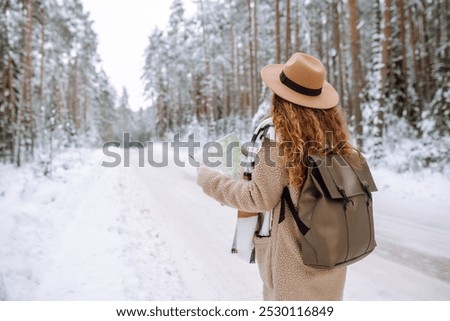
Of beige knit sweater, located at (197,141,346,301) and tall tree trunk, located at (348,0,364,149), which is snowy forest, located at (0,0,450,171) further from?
beige knit sweater, located at (197,141,346,301)

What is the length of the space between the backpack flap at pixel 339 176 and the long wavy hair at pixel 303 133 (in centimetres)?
6

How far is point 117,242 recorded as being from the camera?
17.3ft

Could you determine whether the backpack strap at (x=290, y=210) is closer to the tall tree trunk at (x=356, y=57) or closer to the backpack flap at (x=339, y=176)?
the backpack flap at (x=339, y=176)

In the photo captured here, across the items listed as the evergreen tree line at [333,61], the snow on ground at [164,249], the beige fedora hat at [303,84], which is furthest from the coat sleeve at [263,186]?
the evergreen tree line at [333,61]

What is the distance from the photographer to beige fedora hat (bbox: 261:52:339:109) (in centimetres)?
169

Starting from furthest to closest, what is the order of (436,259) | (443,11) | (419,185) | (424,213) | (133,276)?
(443,11), (419,185), (424,213), (436,259), (133,276)

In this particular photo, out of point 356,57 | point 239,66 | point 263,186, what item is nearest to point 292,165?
point 263,186

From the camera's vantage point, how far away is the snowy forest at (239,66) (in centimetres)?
1254

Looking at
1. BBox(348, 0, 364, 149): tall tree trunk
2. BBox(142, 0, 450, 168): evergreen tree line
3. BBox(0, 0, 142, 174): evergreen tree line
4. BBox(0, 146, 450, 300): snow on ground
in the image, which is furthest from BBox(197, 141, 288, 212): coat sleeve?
BBox(348, 0, 364, 149): tall tree trunk

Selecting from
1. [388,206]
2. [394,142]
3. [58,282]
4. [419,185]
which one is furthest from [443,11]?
[58,282]

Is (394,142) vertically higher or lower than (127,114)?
lower

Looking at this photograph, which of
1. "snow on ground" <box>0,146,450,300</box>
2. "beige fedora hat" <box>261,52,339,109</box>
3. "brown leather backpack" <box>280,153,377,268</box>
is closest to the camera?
"brown leather backpack" <box>280,153,377,268</box>

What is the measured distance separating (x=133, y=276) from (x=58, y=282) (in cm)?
85
